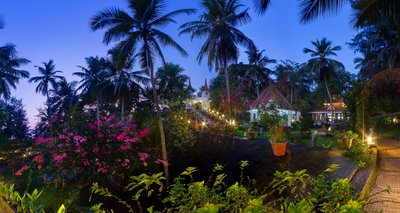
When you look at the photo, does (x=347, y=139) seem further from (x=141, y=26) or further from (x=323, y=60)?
(x=323, y=60)

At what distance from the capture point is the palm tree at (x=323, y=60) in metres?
32.4

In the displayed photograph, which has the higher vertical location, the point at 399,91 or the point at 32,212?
the point at 399,91

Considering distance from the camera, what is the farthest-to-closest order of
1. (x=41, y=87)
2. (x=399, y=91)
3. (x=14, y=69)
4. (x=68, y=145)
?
(x=41, y=87)
(x=14, y=69)
(x=399, y=91)
(x=68, y=145)

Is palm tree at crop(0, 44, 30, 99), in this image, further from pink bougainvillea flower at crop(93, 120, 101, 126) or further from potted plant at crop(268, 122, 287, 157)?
potted plant at crop(268, 122, 287, 157)

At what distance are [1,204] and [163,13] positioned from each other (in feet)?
30.9

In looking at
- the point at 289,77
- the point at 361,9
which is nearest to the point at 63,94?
the point at 289,77

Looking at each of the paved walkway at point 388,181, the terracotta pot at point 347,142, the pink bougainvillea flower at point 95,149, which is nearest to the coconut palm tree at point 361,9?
the paved walkway at point 388,181

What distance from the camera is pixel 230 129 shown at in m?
15.0

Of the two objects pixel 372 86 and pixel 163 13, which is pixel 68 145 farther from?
pixel 372 86

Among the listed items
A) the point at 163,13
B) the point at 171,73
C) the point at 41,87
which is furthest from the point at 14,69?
the point at 163,13

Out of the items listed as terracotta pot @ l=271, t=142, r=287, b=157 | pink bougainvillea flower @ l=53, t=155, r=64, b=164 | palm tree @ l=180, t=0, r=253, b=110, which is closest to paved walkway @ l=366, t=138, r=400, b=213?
terracotta pot @ l=271, t=142, r=287, b=157

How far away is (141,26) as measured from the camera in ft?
36.7

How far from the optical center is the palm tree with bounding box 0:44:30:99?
24916 mm

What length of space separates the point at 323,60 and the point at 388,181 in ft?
96.6
